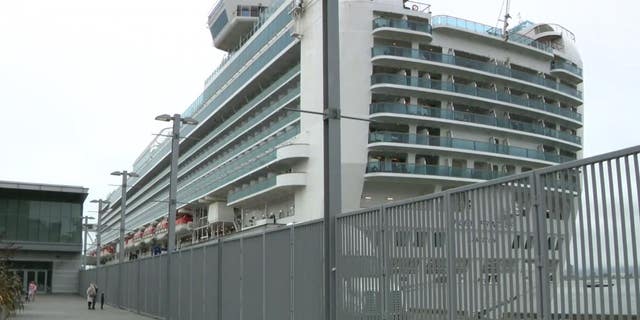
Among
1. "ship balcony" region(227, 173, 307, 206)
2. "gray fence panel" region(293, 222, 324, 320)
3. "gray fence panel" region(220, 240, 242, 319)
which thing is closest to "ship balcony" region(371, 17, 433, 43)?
"ship balcony" region(227, 173, 307, 206)

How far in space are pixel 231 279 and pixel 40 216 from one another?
5440cm

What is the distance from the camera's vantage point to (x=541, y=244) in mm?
7676

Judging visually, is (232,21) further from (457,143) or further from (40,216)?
(457,143)

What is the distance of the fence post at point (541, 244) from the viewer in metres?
7.46

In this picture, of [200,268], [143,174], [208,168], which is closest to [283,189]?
[208,168]

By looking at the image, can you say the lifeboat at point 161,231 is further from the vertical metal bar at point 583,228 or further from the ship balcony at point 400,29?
the vertical metal bar at point 583,228

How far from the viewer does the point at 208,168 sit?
3888 inches

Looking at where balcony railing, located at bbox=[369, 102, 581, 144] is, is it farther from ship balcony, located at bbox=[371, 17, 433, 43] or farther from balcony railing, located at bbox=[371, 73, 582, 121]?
ship balcony, located at bbox=[371, 17, 433, 43]

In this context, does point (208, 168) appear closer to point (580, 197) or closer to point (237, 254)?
point (237, 254)

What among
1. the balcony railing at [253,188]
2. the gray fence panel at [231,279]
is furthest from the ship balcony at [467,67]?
the gray fence panel at [231,279]

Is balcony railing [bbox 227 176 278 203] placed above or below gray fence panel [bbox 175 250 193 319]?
above

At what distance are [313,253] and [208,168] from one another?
87359 millimetres

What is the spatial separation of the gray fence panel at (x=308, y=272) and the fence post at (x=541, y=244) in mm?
5165

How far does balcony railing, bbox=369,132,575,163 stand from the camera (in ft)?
211
